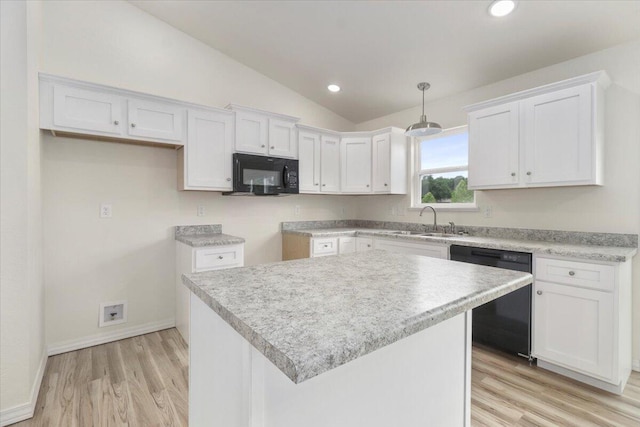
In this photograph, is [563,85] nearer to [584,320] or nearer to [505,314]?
[584,320]

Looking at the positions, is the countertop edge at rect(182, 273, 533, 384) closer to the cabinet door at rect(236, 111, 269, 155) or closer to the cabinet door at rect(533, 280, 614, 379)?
the cabinet door at rect(533, 280, 614, 379)

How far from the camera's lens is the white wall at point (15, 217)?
170cm

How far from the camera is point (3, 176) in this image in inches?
66.9

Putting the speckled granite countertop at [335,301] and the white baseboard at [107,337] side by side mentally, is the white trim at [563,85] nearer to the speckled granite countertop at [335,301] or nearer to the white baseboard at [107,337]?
the speckled granite countertop at [335,301]

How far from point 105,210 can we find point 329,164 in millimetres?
2458

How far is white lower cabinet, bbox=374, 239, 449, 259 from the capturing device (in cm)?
283

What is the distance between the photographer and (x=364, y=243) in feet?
12.1

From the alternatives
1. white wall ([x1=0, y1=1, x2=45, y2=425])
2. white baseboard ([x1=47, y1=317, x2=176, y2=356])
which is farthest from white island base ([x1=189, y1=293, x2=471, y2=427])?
white baseboard ([x1=47, y1=317, x2=176, y2=356])

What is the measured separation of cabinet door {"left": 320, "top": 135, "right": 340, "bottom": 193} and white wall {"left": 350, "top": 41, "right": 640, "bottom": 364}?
171 centimetres

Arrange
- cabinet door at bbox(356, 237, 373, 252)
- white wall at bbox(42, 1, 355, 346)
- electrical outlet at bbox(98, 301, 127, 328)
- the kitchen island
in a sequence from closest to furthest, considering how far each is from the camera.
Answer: the kitchen island → white wall at bbox(42, 1, 355, 346) → electrical outlet at bbox(98, 301, 127, 328) → cabinet door at bbox(356, 237, 373, 252)

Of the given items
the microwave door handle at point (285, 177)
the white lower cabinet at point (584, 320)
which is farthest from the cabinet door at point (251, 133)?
the white lower cabinet at point (584, 320)

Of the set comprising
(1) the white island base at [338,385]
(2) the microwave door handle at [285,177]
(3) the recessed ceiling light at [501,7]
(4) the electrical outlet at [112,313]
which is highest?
(3) the recessed ceiling light at [501,7]

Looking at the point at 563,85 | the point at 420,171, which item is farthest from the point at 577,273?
the point at 420,171

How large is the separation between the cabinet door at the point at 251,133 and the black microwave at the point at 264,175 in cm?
9
